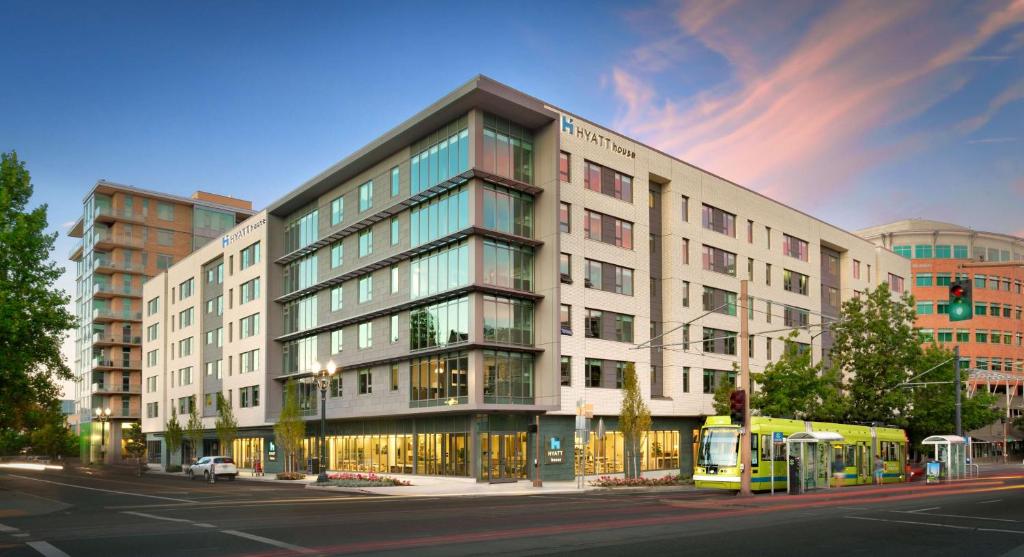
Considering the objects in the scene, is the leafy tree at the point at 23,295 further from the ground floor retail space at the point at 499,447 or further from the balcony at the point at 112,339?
the balcony at the point at 112,339

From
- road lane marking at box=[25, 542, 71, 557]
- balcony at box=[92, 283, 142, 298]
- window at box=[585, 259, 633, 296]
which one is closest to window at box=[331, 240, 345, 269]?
window at box=[585, 259, 633, 296]

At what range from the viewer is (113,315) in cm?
11331

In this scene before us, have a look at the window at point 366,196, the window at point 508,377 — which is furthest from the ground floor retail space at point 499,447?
the window at point 366,196

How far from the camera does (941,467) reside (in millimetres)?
45312

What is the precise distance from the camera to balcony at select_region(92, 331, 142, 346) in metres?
113

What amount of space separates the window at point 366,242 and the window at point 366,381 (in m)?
8.34

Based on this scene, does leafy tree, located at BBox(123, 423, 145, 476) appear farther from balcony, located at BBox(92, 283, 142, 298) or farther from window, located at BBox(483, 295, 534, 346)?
window, located at BBox(483, 295, 534, 346)

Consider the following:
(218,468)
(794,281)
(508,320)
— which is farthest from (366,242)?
(794,281)

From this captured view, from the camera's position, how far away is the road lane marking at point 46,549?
1606 cm

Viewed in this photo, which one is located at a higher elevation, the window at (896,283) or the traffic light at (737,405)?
the window at (896,283)

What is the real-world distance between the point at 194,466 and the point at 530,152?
3592 cm

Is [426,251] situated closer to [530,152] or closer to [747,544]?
[530,152]

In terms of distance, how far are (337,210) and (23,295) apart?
2388 cm

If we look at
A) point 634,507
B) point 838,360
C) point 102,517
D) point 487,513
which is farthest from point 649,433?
point 102,517
